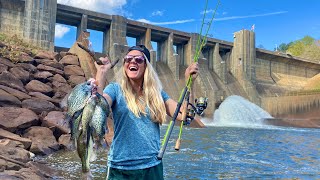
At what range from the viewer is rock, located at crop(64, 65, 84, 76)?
46.8ft

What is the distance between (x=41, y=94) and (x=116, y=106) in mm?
9568

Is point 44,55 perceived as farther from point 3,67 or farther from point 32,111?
point 32,111

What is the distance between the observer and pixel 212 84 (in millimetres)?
27000

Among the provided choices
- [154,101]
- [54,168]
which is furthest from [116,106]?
[54,168]

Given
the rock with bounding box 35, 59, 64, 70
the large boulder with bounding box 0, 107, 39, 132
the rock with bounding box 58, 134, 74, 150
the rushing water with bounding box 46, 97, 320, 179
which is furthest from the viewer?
the rock with bounding box 35, 59, 64, 70

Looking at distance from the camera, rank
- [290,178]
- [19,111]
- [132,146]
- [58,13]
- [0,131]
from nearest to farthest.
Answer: [132,146] → [290,178] → [0,131] → [19,111] → [58,13]

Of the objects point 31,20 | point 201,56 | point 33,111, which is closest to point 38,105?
point 33,111

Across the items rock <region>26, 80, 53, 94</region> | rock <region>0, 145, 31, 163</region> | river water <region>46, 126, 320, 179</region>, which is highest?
rock <region>26, 80, 53, 94</region>

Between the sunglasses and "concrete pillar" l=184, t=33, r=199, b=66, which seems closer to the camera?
the sunglasses

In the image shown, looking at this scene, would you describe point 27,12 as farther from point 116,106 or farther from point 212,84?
point 116,106

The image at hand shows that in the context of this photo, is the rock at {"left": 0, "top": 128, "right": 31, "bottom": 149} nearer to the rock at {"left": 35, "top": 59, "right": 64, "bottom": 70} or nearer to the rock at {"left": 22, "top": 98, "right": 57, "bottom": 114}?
the rock at {"left": 22, "top": 98, "right": 57, "bottom": 114}

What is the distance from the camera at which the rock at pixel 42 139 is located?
7.38 meters

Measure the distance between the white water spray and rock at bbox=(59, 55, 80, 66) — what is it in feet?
38.2

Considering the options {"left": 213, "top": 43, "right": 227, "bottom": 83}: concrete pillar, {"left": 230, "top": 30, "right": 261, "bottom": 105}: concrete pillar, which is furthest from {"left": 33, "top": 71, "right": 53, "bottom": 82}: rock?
{"left": 230, "top": 30, "right": 261, "bottom": 105}: concrete pillar
